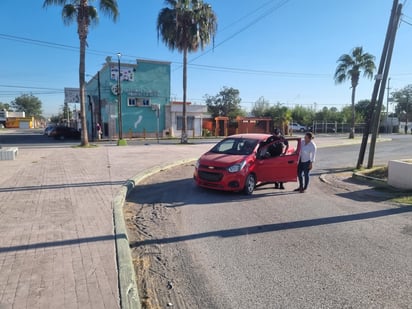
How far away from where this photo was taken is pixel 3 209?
665cm

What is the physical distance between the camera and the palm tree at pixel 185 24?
28.9m

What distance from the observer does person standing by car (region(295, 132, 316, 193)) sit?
9.40 metres

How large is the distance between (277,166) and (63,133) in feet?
106

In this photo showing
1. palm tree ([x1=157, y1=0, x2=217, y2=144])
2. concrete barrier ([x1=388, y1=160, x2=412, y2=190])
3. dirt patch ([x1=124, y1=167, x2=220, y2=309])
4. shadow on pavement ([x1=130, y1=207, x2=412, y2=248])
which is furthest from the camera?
palm tree ([x1=157, y1=0, x2=217, y2=144])

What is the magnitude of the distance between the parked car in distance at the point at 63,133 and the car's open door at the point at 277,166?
31.8 metres

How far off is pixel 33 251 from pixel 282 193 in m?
6.61

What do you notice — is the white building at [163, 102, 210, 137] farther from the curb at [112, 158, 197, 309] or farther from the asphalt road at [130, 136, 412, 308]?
the curb at [112, 158, 197, 309]

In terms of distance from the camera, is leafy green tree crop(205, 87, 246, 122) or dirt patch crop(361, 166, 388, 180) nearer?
dirt patch crop(361, 166, 388, 180)

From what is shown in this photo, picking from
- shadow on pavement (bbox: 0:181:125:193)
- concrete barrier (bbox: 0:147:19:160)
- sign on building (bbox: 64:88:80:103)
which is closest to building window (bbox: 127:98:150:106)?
sign on building (bbox: 64:88:80:103)

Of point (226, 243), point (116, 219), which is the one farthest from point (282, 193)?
point (116, 219)

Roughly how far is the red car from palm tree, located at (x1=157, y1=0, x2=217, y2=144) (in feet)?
70.0

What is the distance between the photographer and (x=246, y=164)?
8852 mm

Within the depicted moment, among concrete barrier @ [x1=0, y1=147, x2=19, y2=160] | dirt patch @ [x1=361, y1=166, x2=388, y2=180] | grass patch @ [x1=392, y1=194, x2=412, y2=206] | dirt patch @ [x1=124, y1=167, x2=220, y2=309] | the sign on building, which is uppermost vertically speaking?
the sign on building

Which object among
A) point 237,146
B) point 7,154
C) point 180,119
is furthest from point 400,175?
point 180,119
